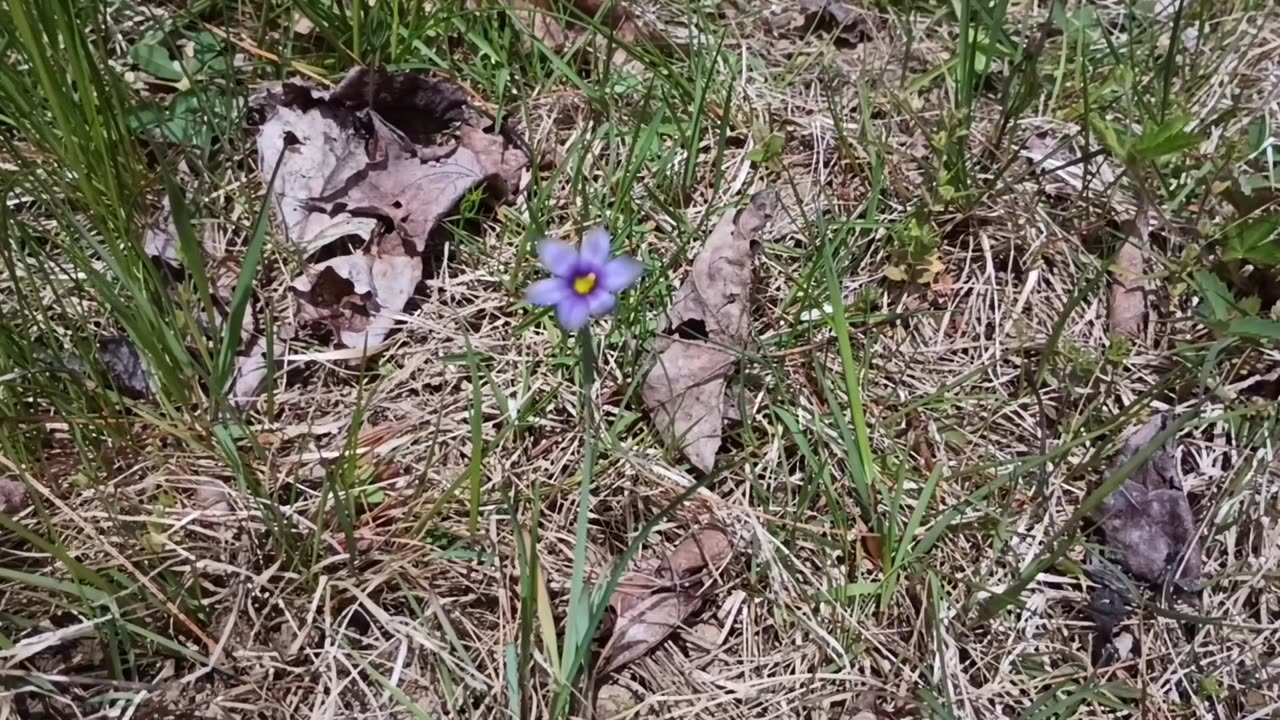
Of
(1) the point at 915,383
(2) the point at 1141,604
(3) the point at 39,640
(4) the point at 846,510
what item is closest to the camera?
(3) the point at 39,640

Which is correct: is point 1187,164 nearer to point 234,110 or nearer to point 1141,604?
point 1141,604

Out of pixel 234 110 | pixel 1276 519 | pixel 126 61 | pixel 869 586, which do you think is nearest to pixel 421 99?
pixel 234 110

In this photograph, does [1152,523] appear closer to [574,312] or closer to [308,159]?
[574,312]

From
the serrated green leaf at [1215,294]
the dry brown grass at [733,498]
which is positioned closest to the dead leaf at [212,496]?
the dry brown grass at [733,498]

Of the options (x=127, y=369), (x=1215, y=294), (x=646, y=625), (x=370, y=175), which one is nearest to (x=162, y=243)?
(x=127, y=369)

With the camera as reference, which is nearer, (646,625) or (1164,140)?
(646,625)

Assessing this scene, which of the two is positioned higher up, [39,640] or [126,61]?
[126,61]

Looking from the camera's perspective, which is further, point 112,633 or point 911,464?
point 911,464
